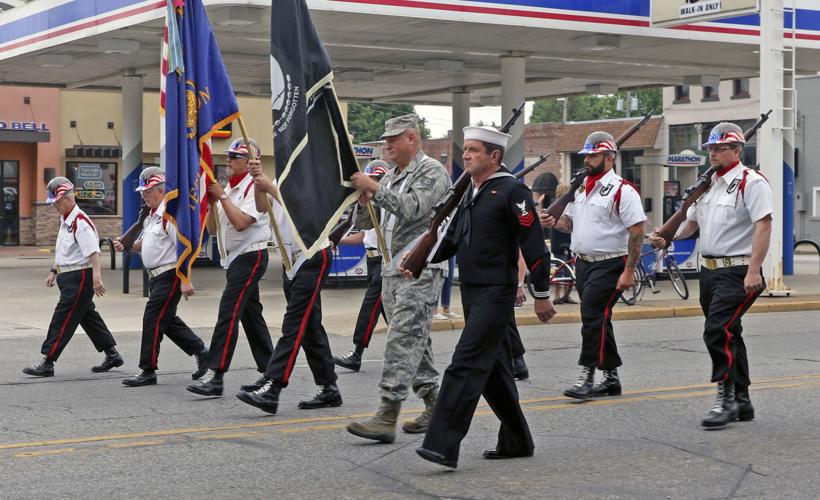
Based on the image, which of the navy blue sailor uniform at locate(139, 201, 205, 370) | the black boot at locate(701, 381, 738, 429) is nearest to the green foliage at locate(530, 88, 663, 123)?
the navy blue sailor uniform at locate(139, 201, 205, 370)

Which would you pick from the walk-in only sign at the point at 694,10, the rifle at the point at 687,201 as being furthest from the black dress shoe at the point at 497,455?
the walk-in only sign at the point at 694,10

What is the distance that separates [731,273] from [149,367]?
15.8ft

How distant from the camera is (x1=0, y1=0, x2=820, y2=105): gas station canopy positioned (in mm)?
19016

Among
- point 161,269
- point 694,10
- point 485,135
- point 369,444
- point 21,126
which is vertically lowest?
point 369,444

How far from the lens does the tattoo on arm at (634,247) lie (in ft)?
30.9

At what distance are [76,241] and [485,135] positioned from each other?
5.36 metres

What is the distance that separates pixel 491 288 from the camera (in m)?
7.13

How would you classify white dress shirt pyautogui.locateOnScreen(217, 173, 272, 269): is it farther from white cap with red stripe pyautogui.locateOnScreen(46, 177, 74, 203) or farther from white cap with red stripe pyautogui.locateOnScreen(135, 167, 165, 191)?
white cap with red stripe pyautogui.locateOnScreen(46, 177, 74, 203)

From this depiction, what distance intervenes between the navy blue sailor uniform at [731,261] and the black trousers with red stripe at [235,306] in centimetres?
336

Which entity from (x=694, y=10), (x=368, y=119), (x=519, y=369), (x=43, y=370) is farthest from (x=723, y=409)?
(x=368, y=119)

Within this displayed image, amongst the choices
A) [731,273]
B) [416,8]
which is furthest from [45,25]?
[731,273]

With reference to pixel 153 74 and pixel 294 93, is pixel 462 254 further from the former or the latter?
pixel 153 74

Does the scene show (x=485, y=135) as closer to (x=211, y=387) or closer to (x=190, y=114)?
(x=190, y=114)

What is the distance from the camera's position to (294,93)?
818 centimetres
